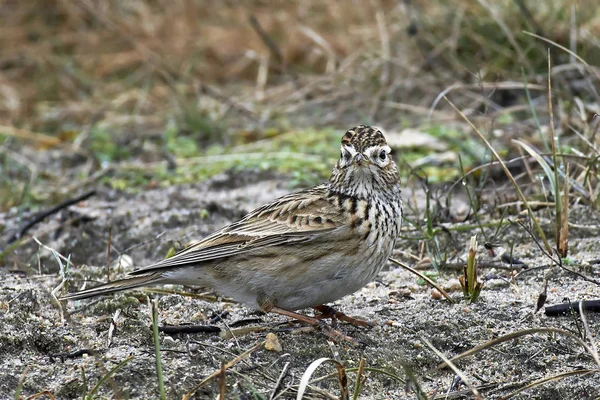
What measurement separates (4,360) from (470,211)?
3.02 m

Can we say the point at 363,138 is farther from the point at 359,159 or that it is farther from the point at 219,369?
the point at 219,369

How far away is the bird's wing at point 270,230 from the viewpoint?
4.57 m

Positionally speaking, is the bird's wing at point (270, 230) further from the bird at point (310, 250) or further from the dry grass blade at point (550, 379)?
the dry grass blade at point (550, 379)

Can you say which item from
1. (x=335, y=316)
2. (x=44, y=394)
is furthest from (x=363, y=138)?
(x=44, y=394)

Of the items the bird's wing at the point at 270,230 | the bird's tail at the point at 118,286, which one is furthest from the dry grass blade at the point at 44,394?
the bird's wing at the point at 270,230

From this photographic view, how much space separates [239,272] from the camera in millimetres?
4602

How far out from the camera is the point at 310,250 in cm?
453

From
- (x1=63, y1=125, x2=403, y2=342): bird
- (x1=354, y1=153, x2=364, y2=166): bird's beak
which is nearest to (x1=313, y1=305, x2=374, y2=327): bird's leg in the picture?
(x1=63, y1=125, x2=403, y2=342): bird

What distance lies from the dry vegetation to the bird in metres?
0.41

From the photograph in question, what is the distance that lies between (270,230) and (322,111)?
4730mm

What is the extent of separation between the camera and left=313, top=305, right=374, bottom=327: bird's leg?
4.53 meters

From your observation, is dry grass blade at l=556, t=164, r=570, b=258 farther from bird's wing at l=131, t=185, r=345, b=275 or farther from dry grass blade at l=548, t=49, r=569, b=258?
bird's wing at l=131, t=185, r=345, b=275

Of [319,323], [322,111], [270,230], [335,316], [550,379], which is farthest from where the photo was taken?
[322,111]

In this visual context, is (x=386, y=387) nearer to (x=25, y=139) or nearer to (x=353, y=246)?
(x=353, y=246)
